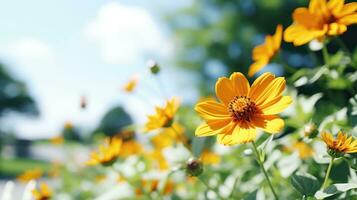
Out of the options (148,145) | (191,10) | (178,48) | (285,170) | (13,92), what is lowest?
(285,170)

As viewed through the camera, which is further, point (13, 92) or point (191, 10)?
point (13, 92)

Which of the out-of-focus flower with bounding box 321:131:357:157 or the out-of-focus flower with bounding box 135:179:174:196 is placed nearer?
the out-of-focus flower with bounding box 321:131:357:157

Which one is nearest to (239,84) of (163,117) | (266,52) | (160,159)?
(163,117)

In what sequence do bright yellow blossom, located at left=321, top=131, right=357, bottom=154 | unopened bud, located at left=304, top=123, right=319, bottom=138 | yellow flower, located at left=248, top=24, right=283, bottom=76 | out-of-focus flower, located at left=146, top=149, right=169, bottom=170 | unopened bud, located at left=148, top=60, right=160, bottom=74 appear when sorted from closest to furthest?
bright yellow blossom, located at left=321, top=131, right=357, bottom=154 < unopened bud, located at left=304, top=123, right=319, bottom=138 < yellow flower, located at left=248, top=24, right=283, bottom=76 < unopened bud, located at left=148, top=60, right=160, bottom=74 < out-of-focus flower, located at left=146, top=149, right=169, bottom=170

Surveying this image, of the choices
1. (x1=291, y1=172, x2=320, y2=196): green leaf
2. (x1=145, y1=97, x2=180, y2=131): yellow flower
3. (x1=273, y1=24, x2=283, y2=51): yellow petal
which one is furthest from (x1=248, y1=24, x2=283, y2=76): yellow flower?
(x1=291, y1=172, x2=320, y2=196): green leaf

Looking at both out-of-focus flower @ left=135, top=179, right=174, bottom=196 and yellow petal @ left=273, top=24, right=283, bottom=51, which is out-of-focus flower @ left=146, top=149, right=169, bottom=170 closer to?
out-of-focus flower @ left=135, top=179, right=174, bottom=196

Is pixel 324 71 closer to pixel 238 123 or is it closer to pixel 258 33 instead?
pixel 238 123

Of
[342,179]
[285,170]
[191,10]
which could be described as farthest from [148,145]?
[191,10]

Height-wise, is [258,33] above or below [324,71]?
above

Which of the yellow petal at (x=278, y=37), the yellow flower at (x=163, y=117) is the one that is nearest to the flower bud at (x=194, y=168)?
the yellow flower at (x=163, y=117)
